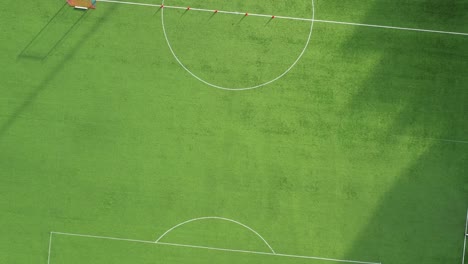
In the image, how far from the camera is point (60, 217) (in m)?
8.55

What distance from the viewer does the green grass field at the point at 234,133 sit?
8445 millimetres

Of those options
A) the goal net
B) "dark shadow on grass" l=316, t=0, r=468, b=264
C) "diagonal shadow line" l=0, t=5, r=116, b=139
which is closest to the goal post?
the goal net

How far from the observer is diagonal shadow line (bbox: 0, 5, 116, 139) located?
337 inches

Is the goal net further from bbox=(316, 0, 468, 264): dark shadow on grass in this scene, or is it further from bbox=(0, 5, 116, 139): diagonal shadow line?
bbox=(316, 0, 468, 264): dark shadow on grass

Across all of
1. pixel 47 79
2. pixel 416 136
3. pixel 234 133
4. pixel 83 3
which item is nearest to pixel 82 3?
pixel 83 3

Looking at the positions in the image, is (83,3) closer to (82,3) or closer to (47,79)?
(82,3)

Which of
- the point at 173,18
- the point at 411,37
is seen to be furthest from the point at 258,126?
the point at 411,37

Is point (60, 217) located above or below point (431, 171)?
below

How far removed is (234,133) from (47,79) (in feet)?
11.5

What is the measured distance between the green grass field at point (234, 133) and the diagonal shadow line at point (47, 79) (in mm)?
26

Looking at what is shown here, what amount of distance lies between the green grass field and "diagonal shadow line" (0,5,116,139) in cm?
3

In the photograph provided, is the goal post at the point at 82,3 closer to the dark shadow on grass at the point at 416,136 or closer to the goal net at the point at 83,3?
the goal net at the point at 83,3

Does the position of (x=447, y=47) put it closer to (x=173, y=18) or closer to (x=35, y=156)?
(x=173, y=18)

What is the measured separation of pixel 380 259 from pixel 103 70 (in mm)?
5990
